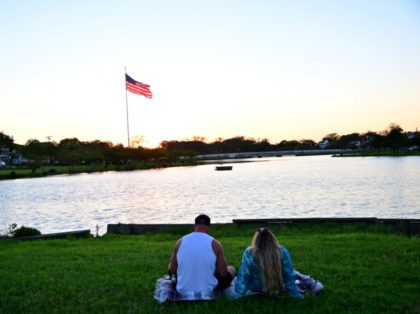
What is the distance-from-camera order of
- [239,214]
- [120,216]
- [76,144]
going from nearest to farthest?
[239,214], [120,216], [76,144]

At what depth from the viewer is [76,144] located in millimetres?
153750

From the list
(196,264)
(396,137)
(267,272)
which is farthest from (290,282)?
(396,137)

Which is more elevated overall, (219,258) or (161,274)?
(219,258)

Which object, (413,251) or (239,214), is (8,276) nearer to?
(413,251)

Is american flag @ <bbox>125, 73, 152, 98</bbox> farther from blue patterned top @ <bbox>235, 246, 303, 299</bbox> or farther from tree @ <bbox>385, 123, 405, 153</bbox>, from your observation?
tree @ <bbox>385, 123, 405, 153</bbox>

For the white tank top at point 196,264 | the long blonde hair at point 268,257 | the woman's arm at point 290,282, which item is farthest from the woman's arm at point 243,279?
the woman's arm at point 290,282

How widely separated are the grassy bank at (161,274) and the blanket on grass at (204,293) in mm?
136

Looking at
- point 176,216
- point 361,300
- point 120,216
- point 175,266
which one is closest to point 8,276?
point 175,266

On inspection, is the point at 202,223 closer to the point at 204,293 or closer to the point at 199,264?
the point at 199,264

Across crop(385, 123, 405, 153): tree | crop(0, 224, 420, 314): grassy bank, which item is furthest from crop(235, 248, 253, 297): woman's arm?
crop(385, 123, 405, 153): tree

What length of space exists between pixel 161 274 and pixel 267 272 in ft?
10.9

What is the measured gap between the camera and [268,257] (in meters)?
6.89

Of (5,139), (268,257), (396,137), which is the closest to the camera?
(268,257)

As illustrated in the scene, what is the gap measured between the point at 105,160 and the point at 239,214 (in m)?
116
